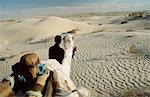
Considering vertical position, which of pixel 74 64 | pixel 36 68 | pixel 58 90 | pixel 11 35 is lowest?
pixel 11 35

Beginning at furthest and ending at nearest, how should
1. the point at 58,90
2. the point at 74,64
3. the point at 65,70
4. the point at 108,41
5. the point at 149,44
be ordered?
1. the point at 108,41
2. the point at 149,44
3. the point at 74,64
4. the point at 65,70
5. the point at 58,90

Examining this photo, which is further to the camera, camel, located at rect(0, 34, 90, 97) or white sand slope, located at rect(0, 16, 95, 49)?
white sand slope, located at rect(0, 16, 95, 49)

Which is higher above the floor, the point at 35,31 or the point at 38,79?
the point at 38,79

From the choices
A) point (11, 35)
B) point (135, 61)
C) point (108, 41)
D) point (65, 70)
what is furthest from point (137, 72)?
point (11, 35)

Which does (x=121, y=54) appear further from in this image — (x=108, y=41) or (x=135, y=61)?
(x=108, y=41)

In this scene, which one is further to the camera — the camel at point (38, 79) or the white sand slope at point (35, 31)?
the white sand slope at point (35, 31)

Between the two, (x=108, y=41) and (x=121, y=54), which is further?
(x=108, y=41)

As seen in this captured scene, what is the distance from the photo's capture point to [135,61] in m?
11.5

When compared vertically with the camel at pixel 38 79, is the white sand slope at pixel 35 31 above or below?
below

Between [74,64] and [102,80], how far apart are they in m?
2.35

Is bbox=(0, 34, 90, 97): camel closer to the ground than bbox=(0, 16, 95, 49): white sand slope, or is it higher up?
higher up

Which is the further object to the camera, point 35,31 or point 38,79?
point 35,31

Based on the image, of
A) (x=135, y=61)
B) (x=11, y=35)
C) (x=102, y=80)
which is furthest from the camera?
(x=11, y=35)

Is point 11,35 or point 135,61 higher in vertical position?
point 135,61
